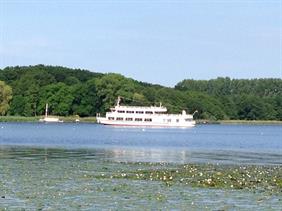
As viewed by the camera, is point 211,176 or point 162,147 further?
point 162,147

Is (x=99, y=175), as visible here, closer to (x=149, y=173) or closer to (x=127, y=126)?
(x=149, y=173)

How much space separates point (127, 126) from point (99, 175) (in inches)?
6189

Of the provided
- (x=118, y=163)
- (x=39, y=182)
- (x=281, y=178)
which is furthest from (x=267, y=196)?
(x=118, y=163)

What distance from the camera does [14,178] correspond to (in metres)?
37.7

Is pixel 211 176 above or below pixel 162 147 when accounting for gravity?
below

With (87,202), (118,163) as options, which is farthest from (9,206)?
(118,163)

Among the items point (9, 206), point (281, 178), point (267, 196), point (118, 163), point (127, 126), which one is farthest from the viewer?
point (127, 126)

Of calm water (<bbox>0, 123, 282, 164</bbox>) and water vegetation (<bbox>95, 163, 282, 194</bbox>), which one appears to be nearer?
water vegetation (<bbox>95, 163, 282, 194</bbox>)

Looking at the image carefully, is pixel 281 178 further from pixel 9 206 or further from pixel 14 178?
pixel 9 206

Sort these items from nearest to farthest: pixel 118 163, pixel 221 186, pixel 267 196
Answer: pixel 267 196
pixel 221 186
pixel 118 163

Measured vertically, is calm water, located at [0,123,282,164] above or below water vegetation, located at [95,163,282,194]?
above

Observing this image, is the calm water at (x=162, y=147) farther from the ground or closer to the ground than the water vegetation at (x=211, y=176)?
farther from the ground

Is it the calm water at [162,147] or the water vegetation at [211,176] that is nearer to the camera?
the water vegetation at [211,176]

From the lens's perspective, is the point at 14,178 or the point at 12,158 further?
the point at 12,158
